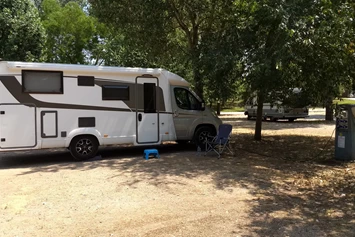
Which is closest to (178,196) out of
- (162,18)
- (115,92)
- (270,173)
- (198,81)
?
(270,173)

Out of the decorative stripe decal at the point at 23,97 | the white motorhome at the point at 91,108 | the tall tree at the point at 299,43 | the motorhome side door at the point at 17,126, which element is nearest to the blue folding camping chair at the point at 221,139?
the white motorhome at the point at 91,108

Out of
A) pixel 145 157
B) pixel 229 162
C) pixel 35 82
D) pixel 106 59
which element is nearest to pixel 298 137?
pixel 229 162

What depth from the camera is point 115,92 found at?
31.7 ft

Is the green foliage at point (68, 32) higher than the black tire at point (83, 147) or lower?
higher

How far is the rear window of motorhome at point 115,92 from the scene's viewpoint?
9547mm

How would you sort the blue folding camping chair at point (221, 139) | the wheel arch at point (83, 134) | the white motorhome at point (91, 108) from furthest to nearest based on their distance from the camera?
the blue folding camping chair at point (221, 139) < the wheel arch at point (83, 134) < the white motorhome at point (91, 108)

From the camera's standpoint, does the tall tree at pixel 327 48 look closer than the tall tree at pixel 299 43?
Yes

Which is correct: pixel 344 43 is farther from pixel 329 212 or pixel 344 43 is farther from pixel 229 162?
pixel 329 212

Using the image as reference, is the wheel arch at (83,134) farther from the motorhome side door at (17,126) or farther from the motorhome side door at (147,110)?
the motorhome side door at (147,110)

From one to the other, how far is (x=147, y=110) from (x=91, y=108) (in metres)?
1.61

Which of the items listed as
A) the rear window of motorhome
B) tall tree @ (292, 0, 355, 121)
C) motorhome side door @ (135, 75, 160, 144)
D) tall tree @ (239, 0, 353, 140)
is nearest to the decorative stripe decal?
the rear window of motorhome

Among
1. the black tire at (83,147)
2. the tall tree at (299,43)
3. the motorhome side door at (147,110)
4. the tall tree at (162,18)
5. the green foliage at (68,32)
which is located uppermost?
the green foliage at (68,32)

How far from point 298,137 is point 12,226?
12.5m

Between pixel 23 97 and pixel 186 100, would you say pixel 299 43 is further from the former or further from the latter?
pixel 23 97
